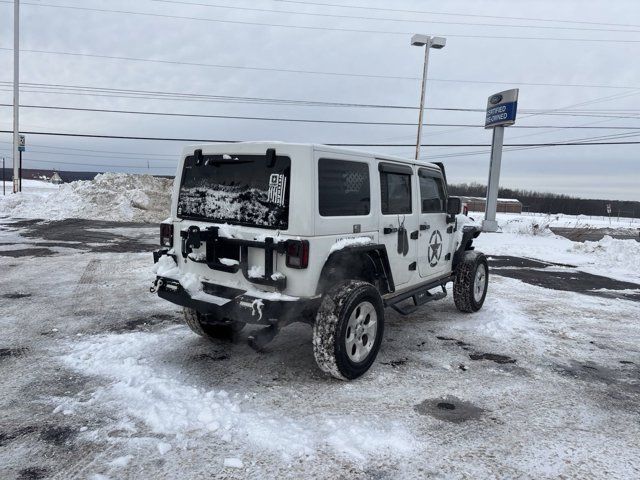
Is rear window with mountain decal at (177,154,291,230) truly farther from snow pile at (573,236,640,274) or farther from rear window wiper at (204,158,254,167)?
snow pile at (573,236,640,274)

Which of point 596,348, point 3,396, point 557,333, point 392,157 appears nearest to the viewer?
point 3,396

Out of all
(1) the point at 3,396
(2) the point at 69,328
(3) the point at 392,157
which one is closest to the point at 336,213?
(3) the point at 392,157

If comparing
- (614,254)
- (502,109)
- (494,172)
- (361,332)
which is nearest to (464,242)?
(361,332)

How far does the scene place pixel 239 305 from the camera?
3.98 metres

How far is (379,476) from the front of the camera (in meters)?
2.93

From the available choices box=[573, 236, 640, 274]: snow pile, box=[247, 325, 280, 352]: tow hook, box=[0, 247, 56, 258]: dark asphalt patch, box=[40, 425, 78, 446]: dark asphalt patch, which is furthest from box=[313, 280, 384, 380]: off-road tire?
box=[573, 236, 640, 274]: snow pile

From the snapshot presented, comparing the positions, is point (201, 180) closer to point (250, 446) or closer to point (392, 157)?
point (392, 157)

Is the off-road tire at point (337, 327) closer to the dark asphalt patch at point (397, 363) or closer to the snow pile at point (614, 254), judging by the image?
the dark asphalt patch at point (397, 363)

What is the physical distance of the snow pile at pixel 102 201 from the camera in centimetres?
2294

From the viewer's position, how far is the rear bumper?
385 cm

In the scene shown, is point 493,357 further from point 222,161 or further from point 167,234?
point 167,234

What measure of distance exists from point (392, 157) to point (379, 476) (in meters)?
3.31

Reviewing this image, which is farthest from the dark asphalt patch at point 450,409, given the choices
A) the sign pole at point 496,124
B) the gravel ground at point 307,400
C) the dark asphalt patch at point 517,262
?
the sign pole at point 496,124

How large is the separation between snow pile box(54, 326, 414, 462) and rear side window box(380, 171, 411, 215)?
2248 mm
